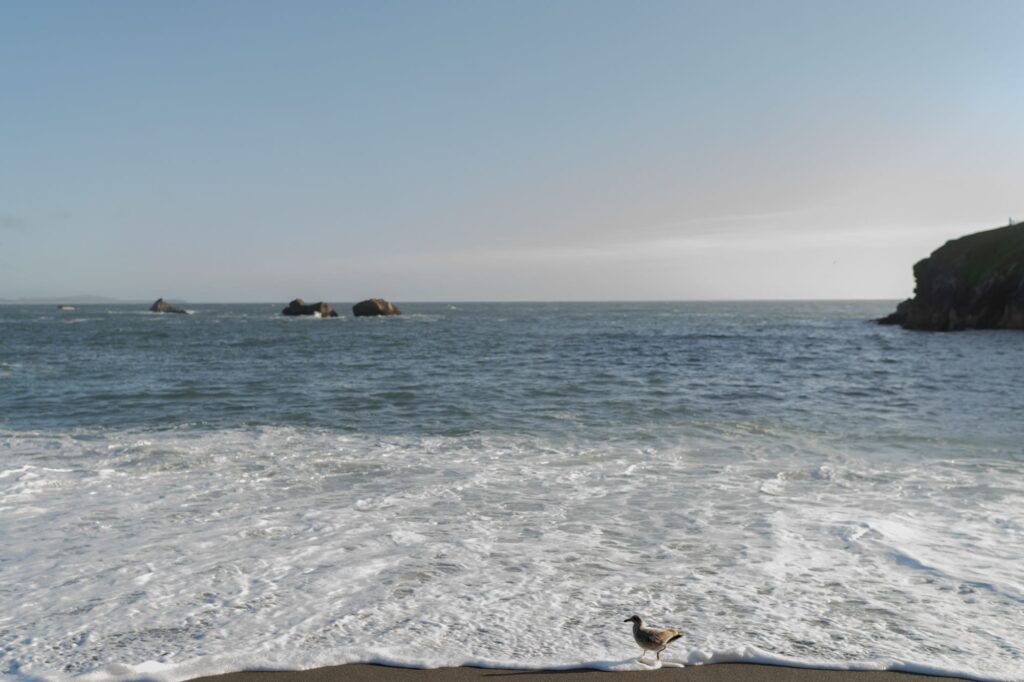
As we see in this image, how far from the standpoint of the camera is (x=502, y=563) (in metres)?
7.79

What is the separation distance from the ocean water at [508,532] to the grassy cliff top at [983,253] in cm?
4068

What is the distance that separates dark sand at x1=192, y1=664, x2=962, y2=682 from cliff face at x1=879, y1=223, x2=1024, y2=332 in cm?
5468

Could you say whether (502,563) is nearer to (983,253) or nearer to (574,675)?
(574,675)

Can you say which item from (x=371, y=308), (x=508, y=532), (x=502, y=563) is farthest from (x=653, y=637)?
(x=371, y=308)

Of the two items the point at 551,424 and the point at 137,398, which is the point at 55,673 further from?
the point at 137,398

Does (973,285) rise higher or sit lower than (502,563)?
higher

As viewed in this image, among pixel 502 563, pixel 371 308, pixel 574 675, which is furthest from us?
pixel 371 308

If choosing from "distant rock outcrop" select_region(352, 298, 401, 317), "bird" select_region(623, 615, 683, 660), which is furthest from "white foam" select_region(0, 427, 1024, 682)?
"distant rock outcrop" select_region(352, 298, 401, 317)

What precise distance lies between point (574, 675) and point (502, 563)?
8.13 feet

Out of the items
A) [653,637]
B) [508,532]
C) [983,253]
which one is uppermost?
[983,253]

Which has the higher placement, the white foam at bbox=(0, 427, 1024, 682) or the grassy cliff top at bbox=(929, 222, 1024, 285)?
the grassy cliff top at bbox=(929, 222, 1024, 285)

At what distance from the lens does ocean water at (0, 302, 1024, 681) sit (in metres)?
5.88

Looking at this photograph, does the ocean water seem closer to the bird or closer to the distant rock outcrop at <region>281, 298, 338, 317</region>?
the bird

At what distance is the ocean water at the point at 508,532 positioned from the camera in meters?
5.88
